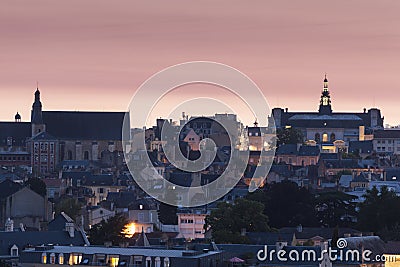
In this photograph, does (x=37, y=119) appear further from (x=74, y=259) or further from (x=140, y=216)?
(x=74, y=259)

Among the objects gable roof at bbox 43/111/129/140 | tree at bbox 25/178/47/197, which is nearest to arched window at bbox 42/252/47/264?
tree at bbox 25/178/47/197

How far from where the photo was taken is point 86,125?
178 m

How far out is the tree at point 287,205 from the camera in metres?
84.4

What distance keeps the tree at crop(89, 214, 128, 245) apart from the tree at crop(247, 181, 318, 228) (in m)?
14.2

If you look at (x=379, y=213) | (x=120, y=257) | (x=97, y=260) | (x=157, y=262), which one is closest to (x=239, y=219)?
(x=379, y=213)

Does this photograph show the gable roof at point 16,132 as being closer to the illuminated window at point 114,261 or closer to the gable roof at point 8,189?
the gable roof at point 8,189

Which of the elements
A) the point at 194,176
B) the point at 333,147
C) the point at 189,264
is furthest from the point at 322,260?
the point at 333,147

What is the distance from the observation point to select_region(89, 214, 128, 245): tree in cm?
6619

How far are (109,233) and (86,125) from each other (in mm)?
110933

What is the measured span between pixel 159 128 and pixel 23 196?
4454 inches

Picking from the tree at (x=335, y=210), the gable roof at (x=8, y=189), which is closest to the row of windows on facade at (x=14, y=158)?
the gable roof at (x=8, y=189)

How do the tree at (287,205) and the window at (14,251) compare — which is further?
the tree at (287,205)

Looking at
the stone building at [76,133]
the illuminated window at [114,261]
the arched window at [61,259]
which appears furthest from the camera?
the stone building at [76,133]

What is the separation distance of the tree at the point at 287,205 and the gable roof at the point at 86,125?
86.6 metres
